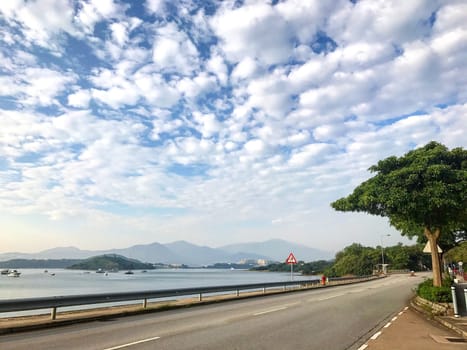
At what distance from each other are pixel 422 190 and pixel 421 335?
8.43 m

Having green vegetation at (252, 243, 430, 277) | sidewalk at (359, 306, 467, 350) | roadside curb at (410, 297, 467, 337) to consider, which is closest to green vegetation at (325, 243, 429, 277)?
green vegetation at (252, 243, 430, 277)

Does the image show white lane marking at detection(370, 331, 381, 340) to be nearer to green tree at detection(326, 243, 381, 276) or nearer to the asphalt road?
the asphalt road

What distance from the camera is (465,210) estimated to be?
62.1 feet

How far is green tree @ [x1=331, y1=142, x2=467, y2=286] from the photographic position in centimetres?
1738

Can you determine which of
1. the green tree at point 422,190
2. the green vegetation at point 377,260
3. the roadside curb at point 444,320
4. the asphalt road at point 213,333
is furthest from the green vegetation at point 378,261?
the asphalt road at point 213,333

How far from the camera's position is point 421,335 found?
10992mm

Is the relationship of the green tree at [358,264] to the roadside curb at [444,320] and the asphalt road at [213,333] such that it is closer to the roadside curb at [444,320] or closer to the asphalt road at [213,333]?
the roadside curb at [444,320]

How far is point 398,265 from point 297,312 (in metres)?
108

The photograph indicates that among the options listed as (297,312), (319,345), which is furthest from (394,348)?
(297,312)

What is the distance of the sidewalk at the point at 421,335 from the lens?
940 centimetres

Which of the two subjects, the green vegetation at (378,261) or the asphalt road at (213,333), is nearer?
the asphalt road at (213,333)

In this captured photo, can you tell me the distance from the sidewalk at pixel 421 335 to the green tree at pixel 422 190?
5290 mm

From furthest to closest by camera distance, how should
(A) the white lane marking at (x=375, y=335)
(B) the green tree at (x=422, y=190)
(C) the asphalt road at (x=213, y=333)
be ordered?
(B) the green tree at (x=422, y=190) → (A) the white lane marking at (x=375, y=335) → (C) the asphalt road at (x=213, y=333)

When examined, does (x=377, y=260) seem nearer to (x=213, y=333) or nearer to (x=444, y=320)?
(x=444, y=320)
